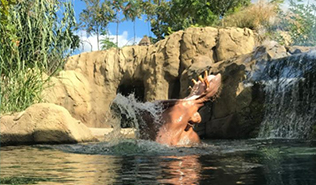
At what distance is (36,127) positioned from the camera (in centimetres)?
835

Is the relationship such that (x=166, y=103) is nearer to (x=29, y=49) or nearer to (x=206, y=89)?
(x=206, y=89)

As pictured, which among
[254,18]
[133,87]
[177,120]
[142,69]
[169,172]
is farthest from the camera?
[133,87]

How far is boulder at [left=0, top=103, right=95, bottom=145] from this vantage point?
823 cm

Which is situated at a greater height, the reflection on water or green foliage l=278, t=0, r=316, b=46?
green foliage l=278, t=0, r=316, b=46

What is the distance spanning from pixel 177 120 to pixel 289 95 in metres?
4.30

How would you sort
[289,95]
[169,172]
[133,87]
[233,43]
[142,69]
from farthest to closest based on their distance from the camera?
[133,87], [142,69], [233,43], [289,95], [169,172]

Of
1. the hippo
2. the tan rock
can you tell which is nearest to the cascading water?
the tan rock

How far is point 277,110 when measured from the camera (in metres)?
9.70

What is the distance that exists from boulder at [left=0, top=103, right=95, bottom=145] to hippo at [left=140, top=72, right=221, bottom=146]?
8.67 ft

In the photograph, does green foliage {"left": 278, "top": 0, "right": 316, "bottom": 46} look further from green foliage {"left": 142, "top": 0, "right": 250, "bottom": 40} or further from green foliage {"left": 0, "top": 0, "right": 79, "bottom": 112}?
green foliage {"left": 0, "top": 0, "right": 79, "bottom": 112}

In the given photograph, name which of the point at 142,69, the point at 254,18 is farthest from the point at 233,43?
the point at 142,69

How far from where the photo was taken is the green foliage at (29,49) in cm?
874

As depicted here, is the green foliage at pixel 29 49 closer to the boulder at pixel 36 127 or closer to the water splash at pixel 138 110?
the boulder at pixel 36 127

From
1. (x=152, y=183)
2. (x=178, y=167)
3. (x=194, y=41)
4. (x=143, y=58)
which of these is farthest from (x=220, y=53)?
(x=152, y=183)
